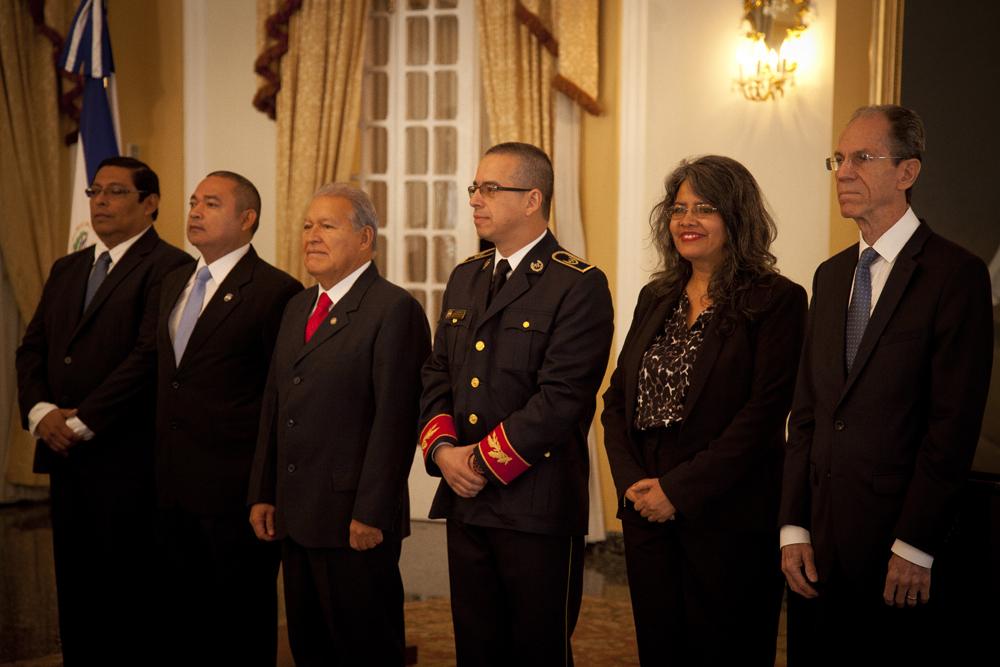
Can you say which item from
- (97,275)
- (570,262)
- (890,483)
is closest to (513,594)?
(570,262)

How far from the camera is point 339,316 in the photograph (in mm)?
3055

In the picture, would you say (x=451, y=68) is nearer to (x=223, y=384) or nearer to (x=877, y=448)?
(x=223, y=384)

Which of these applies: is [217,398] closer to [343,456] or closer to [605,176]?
[343,456]

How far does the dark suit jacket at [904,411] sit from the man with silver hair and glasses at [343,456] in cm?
113

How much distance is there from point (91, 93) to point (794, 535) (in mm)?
4921

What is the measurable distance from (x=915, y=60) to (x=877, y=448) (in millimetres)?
2229

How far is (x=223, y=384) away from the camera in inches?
130

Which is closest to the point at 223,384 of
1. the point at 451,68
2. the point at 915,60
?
the point at 915,60

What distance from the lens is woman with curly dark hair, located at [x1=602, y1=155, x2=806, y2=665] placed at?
103 inches

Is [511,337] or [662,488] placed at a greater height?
[511,337]

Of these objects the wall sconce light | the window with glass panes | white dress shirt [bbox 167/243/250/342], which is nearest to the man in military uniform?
white dress shirt [bbox 167/243/250/342]

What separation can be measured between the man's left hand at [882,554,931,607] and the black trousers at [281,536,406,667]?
1349 mm

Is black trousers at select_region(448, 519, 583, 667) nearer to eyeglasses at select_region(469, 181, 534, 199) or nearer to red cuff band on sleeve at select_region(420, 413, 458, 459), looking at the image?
red cuff band on sleeve at select_region(420, 413, 458, 459)

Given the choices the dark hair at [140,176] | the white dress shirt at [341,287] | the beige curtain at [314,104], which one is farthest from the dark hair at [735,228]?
the beige curtain at [314,104]
